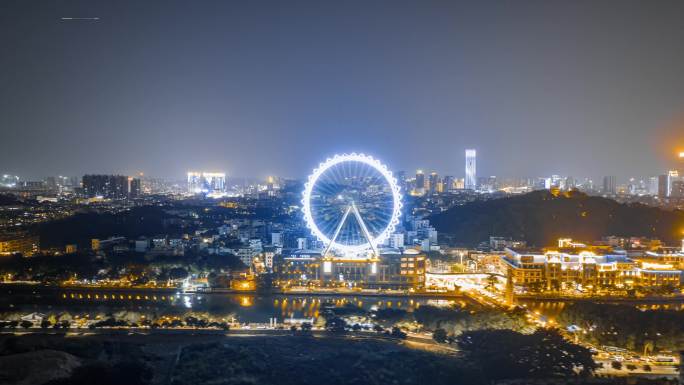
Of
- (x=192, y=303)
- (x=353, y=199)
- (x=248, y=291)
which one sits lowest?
(x=192, y=303)

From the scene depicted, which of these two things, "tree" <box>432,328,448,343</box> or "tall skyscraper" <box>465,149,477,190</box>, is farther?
"tall skyscraper" <box>465,149,477,190</box>

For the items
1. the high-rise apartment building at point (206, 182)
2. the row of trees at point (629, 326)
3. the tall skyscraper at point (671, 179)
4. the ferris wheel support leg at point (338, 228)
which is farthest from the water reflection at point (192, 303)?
the high-rise apartment building at point (206, 182)

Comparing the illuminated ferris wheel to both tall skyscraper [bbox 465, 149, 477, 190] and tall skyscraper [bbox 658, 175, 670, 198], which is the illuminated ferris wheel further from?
tall skyscraper [bbox 465, 149, 477, 190]

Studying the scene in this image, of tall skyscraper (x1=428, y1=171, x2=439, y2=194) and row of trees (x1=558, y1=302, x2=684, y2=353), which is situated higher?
tall skyscraper (x1=428, y1=171, x2=439, y2=194)

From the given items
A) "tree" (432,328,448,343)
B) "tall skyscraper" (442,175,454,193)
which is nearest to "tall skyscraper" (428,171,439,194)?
"tall skyscraper" (442,175,454,193)

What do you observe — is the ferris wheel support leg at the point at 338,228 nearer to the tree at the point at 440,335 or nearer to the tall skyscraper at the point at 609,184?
the tree at the point at 440,335

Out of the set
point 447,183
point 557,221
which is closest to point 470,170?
point 447,183

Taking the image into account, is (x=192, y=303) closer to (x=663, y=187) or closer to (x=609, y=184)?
(x=663, y=187)
